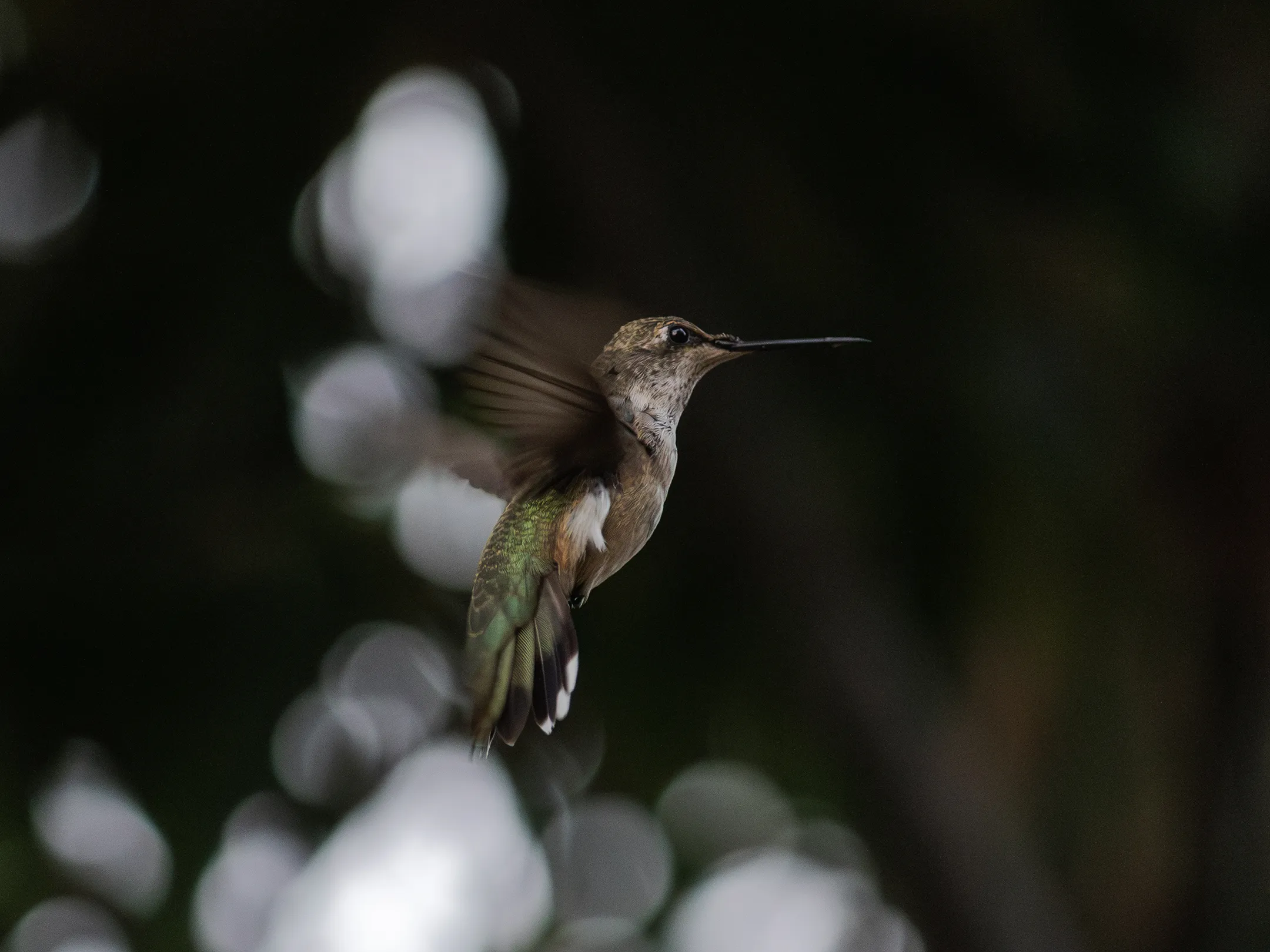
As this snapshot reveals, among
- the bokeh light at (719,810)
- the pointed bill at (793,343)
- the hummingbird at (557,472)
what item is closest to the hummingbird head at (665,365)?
the hummingbird at (557,472)

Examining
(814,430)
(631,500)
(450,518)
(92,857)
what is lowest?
(92,857)

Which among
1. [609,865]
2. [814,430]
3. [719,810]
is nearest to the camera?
[814,430]

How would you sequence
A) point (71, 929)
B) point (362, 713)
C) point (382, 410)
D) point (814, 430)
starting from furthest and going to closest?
point (362, 713), point (814, 430), point (71, 929), point (382, 410)

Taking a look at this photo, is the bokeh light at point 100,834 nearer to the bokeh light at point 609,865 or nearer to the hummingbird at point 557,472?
the bokeh light at point 609,865

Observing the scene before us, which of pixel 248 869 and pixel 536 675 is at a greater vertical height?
pixel 536 675

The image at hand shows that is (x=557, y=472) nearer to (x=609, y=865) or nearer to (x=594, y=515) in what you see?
(x=594, y=515)

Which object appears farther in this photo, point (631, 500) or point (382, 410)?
point (382, 410)

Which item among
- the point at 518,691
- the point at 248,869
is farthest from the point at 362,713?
the point at 518,691
